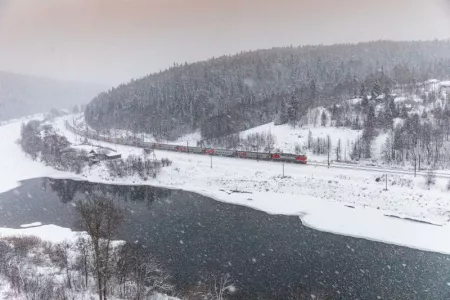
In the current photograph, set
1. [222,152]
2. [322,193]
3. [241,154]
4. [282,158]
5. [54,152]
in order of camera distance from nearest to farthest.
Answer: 1. [322,193]
2. [282,158]
3. [241,154]
4. [222,152]
5. [54,152]

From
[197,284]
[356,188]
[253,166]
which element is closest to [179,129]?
[253,166]

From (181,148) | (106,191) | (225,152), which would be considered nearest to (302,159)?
(225,152)

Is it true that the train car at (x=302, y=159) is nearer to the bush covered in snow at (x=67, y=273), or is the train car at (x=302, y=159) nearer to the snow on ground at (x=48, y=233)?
the bush covered in snow at (x=67, y=273)

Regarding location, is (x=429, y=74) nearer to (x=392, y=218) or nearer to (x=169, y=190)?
(x=392, y=218)

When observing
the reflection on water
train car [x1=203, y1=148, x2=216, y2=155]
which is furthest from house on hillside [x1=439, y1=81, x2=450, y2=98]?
the reflection on water

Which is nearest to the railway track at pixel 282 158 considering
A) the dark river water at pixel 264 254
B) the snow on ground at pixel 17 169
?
the dark river water at pixel 264 254

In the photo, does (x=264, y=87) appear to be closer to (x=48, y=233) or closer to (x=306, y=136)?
(x=306, y=136)
